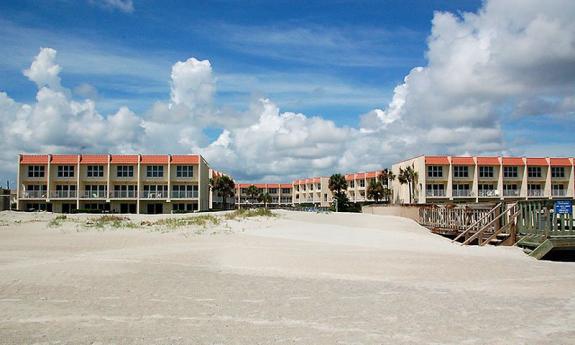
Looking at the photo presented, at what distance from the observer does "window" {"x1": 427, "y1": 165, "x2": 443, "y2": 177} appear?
253 ft

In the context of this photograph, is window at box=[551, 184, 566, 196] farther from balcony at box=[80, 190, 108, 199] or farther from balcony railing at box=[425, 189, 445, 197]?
balcony at box=[80, 190, 108, 199]

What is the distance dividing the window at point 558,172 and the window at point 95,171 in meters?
68.7

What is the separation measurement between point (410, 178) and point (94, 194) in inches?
1854

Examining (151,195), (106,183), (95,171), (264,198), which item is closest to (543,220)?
(151,195)

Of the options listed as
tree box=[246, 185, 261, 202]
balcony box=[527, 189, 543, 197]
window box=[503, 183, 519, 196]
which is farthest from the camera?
tree box=[246, 185, 261, 202]

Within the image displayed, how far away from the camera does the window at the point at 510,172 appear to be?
79.2 meters

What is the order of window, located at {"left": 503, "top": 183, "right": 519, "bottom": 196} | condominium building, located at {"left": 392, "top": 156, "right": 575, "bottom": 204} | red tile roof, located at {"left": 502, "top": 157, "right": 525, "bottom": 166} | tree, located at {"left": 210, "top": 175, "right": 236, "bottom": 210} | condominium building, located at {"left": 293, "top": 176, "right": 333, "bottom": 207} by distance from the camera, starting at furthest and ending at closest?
condominium building, located at {"left": 293, "top": 176, "right": 333, "bottom": 207}
tree, located at {"left": 210, "top": 175, "right": 236, "bottom": 210}
red tile roof, located at {"left": 502, "top": 157, "right": 525, "bottom": 166}
window, located at {"left": 503, "top": 183, "right": 519, "bottom": 196}
condominium building, located at {"left": 392, "top": 156, "right": 575, "bottom": 204}

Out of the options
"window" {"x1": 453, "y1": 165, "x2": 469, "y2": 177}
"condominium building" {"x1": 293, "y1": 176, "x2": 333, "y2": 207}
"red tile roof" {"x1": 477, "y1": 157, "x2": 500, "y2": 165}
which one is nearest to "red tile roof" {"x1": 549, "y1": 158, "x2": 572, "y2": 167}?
"red tile roof" {"x1": 477, "y1": 157, "x2": 500, "y2": 165}

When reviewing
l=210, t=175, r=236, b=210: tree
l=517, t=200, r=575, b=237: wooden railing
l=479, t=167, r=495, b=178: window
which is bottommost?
l=517, t=200, r=575, b=237: wooden railing

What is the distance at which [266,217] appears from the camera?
131ft

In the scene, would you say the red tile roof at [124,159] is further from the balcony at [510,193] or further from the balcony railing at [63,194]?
the balcony at [510,193]

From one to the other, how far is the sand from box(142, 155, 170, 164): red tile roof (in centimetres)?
4962

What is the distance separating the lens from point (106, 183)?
70.9 meters

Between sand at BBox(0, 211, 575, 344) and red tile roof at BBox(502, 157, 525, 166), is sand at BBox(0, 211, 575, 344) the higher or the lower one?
the lower one
